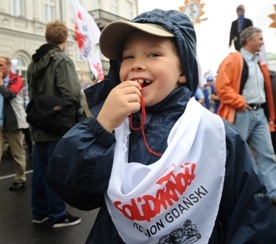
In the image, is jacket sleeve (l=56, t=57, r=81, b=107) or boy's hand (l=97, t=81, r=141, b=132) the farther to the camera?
jacket sleeve (l=56, t=57, r=81, b=107)

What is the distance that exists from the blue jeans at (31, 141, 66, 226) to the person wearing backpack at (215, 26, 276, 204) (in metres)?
Answer: 1.79

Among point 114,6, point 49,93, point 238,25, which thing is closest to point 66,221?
point 49,93

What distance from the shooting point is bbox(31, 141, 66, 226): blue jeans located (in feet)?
10.3

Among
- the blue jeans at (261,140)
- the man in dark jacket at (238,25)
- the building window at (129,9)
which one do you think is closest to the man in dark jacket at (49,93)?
the blue jeans at (261,140)

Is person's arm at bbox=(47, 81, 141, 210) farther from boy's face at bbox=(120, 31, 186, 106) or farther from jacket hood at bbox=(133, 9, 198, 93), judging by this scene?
jacket hood at bbox=(133, 9, 198, 93)

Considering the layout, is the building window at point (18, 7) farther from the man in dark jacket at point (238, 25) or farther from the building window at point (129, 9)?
the man in dark jacket at point (238, 25)

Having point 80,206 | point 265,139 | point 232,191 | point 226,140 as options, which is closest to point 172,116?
point 226,140

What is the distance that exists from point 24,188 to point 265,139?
3.08 metres

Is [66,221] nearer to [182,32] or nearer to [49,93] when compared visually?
[49,93]

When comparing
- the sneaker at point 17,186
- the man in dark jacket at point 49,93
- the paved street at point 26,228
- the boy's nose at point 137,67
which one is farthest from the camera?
the sneaker at point 17,186

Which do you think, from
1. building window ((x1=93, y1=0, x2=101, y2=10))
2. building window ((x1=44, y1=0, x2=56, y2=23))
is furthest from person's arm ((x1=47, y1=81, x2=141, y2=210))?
building window ((x1=93, y1=0, x2=101, y2=10))

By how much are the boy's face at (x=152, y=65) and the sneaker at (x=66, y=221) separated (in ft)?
7.48

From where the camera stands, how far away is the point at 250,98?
144 inches

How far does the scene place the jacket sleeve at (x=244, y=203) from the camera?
116 cm
